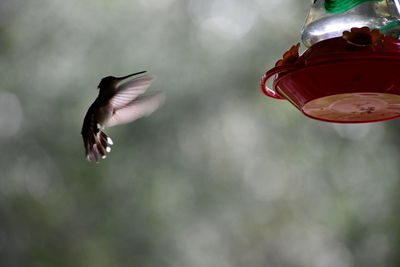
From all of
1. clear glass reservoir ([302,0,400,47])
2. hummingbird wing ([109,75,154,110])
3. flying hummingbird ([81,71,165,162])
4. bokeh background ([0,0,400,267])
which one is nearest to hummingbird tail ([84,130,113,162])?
flying hummingbird ([81,71,165,162])

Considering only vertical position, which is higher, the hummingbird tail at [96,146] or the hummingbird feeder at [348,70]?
the hummingbird tail at [96,146]

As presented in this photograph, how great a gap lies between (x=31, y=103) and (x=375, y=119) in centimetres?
493

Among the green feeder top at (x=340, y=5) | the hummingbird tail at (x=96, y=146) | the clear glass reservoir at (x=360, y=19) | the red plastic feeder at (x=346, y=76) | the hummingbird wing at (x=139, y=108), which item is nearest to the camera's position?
the red plastic feeder at (x=346, y=76)

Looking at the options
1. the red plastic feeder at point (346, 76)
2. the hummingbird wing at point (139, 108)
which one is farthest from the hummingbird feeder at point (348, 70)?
the hummingbird wing at point (139, 108)

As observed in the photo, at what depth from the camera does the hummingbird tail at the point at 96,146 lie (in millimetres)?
3062

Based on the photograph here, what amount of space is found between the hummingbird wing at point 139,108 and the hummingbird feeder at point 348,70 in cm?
47

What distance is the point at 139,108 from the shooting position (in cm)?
292

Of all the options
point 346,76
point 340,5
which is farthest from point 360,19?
point 346,76

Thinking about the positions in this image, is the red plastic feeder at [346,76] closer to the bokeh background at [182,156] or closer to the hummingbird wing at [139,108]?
the hummingbird wing at [139,108]

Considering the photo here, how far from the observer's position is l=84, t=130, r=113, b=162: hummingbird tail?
10.0ft

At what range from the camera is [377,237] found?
7160mm

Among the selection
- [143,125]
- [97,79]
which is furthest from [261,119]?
[97,79]

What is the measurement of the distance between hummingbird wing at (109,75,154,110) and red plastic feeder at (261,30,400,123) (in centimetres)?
56

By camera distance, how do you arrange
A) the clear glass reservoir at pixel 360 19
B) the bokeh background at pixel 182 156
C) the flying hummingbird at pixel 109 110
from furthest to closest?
the bokeh background at pixel 182 156 < the flying hummingbird at pixel 109 110 < the clear glass reservoir at pixel 360 19
